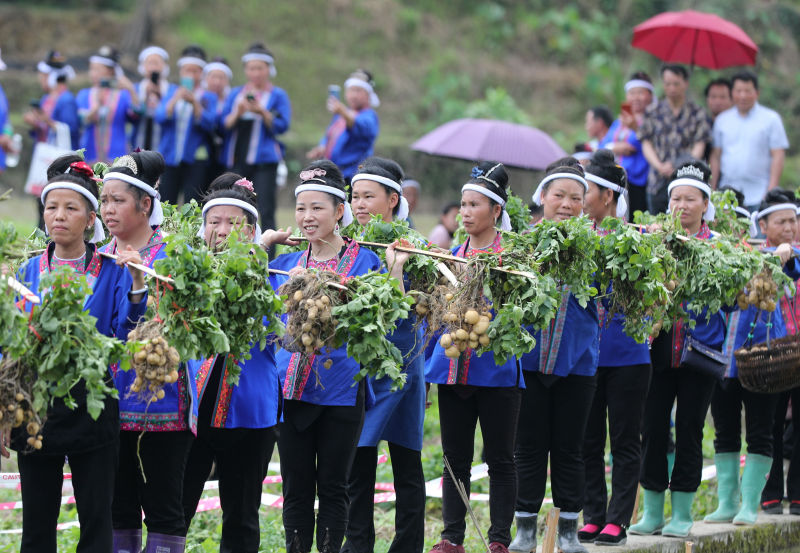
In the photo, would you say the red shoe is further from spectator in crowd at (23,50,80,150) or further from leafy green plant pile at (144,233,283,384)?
spectator in crowd at (23,50,80,150)

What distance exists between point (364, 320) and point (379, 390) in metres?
1.01

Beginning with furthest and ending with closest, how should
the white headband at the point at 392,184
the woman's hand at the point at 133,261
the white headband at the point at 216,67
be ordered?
1. the white headband at the point at 216,67
2. the white headband at the point at 392,184
3. the woman's hand at the point at 133,261

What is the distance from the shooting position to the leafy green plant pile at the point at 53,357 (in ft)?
14.3

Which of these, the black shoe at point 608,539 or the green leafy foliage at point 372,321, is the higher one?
the green leafy foliage at point 372,321

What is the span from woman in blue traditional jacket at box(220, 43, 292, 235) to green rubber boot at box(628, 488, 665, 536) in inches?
193

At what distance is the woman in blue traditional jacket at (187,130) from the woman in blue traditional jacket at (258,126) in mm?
241

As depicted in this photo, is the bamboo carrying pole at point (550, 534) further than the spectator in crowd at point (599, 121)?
No

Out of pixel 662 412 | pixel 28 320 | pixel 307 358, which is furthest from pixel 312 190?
pixel 662 412

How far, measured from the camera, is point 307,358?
5.68 m

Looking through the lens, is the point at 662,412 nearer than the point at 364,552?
No

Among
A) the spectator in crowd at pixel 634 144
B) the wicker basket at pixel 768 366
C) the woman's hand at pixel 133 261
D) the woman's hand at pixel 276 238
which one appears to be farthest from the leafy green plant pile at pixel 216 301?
the spectator in crowd at pixel 634 144

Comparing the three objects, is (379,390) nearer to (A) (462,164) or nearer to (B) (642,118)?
(B) (642,118)

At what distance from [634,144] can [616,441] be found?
414 centimetres

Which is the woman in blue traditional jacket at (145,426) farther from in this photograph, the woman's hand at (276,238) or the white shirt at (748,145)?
the white shirt at (748,145)
